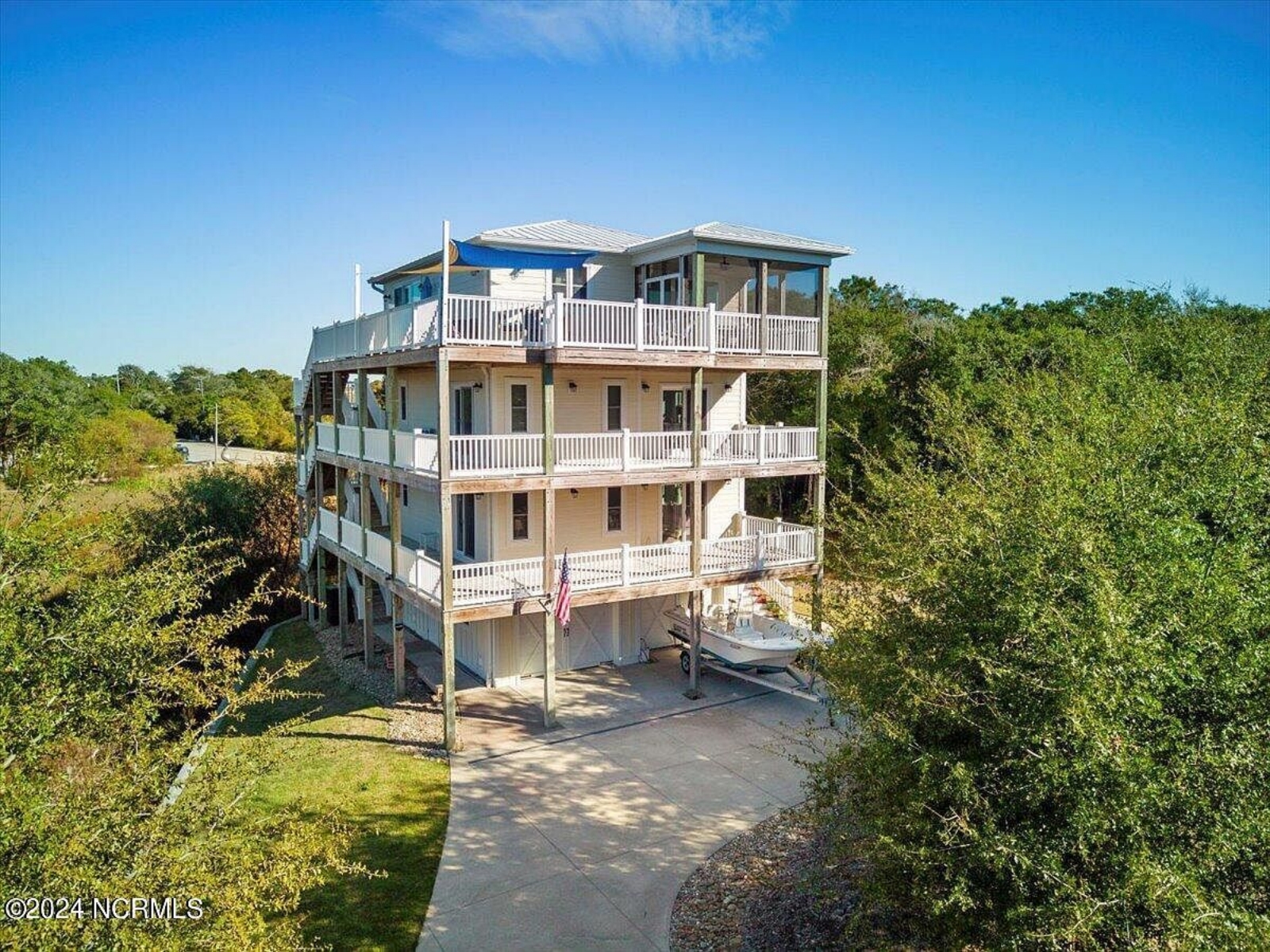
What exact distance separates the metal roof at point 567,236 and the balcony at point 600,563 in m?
7.00

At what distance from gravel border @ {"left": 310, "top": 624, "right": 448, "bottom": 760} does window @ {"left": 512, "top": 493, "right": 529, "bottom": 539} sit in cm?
428

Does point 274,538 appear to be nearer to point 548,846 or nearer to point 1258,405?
point 548,846

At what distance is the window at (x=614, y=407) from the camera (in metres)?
21.2

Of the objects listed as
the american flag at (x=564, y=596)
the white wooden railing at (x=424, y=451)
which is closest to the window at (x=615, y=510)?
the american flag at (x=564, y=596)

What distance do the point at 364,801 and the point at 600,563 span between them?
22.3ft

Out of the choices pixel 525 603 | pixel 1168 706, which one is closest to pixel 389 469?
pixel 525 603

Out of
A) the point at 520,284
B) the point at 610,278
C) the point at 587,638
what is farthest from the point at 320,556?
the point at 610,278

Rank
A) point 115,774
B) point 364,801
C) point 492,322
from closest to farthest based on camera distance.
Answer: point 115,774 → point 364,801 → point 492,322

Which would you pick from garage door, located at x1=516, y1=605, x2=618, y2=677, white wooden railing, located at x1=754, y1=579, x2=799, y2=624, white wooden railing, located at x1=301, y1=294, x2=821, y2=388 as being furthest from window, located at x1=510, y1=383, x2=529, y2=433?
white wooden railing, located at x1=754, y1=579, x2=799, y2=624

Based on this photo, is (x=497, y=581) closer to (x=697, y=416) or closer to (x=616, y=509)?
(x=616, y=509)

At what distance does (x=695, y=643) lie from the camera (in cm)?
1978

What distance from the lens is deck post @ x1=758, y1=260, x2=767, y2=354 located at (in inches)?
800

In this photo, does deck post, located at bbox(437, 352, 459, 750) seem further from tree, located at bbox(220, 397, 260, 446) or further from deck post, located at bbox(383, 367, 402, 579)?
tree, located at bbox(220, 397, 260, 446)

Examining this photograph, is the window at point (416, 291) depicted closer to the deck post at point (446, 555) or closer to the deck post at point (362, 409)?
the deck post at point (362, 409)
